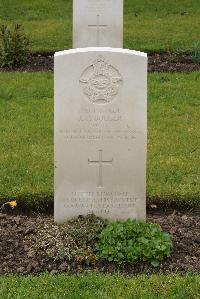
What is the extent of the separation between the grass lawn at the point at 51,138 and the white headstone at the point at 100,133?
81cm

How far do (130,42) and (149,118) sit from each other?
4897 mm

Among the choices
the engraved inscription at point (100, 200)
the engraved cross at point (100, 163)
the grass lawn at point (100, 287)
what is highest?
the engraved cross at point (100, 163)

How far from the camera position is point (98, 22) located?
11.4 m

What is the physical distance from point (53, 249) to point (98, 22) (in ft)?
21.4

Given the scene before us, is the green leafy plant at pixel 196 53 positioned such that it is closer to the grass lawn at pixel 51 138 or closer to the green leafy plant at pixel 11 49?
the grass lawn at pixel 51 138

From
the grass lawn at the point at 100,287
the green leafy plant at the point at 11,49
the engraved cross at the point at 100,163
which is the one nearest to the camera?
the grass lawn at the point at 100,287

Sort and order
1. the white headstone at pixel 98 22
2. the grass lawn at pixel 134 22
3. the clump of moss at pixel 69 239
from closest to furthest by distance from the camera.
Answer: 1. the clump of moss at pixel 69 239
2. the white headstone at pixel 98 22
3. the grass lawn at pixel 134 22

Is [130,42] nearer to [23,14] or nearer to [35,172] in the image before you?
[23,14]

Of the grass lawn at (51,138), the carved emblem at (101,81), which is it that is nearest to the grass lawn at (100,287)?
the carved emblem at (101,81)

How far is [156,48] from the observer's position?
13070 mm

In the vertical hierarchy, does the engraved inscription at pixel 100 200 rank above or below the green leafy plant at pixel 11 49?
below

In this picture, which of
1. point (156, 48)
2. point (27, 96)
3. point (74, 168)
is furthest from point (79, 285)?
point (156, 48)

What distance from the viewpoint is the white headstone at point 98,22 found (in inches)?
442

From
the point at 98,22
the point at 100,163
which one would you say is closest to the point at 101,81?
the point at 100,163
